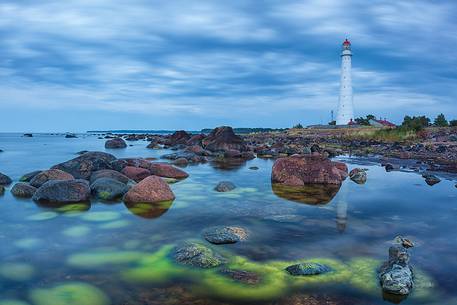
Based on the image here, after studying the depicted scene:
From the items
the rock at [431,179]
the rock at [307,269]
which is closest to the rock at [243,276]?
the rock at [307,269]

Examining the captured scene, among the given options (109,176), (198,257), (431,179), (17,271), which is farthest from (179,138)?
(17,271)

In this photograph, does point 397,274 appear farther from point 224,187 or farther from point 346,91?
point 346,91

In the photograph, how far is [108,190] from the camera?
13672 mm

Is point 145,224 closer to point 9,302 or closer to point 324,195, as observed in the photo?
point 9,302

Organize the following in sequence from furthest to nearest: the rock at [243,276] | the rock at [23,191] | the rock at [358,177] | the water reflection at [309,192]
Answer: the rock at [358,177] → the rock at [23,191] → the water reflection at [309,192] → the rock at [243,276]

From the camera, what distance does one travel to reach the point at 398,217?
37.6 ft

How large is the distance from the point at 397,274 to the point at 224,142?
3246 centimetres

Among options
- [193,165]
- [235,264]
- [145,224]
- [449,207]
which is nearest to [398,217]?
[449,207]

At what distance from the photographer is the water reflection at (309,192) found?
1372 cm

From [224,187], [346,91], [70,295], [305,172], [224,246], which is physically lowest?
[70,295]

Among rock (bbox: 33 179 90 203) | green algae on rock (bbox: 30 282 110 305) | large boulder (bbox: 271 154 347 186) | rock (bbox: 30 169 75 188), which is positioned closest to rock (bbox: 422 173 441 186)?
large boulder (bbox: 271 154 347 186)

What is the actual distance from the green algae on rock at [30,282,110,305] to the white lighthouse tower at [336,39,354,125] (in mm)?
79164

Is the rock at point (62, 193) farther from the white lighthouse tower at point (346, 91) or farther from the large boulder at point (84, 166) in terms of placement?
the white lighthouse tower at point (346, 91)

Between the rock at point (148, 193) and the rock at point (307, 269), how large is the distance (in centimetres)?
692
